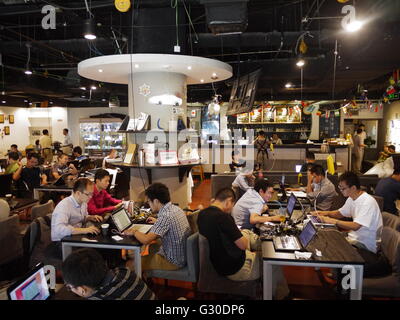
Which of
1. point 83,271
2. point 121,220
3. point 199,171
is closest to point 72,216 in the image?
point 121,220

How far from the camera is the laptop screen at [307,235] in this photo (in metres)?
2.98

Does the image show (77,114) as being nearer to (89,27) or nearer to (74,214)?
(89,27)

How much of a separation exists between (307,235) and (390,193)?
101 inches

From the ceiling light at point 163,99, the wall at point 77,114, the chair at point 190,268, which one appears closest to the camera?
the chair at point 190,268

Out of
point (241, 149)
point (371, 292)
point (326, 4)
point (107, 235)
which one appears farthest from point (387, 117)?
point (107, 235)

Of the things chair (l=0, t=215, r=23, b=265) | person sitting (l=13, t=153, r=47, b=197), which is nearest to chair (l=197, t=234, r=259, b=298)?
chair (l=0, t=215, r=23, b=265)

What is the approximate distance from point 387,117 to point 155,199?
45.8 feet

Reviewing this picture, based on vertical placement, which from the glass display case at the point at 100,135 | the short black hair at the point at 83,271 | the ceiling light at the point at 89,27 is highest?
the ceiling light at the point at 89,27

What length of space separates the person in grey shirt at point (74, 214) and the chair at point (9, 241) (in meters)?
0.55

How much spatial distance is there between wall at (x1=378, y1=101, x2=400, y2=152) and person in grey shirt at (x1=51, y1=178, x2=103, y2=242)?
12.9 meters

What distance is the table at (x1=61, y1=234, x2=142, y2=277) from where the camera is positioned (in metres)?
3.23

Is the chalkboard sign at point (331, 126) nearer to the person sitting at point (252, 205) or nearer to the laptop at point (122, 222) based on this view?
A: the person sitting at point (252, 205)

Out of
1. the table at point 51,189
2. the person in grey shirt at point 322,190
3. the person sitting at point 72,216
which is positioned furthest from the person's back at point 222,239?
the table at point 51,189
